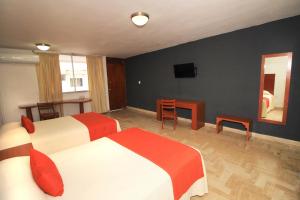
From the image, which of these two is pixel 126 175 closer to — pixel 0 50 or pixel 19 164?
pixel 19 164

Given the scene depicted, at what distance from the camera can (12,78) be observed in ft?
14.0

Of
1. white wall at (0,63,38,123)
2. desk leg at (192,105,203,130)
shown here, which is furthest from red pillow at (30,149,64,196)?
white wall at (0,63,38,123)

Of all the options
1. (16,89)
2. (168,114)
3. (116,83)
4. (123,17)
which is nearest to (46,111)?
(16,89)

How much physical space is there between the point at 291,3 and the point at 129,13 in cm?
246

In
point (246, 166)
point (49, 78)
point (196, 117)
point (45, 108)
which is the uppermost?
point (49, 78)

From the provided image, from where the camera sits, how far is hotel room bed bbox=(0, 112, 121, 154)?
2.00 m

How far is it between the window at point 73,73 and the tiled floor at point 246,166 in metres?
4.08

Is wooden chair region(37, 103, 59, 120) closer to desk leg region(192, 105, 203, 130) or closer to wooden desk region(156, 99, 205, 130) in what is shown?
wooden desk region(156, 99, 205, 130)

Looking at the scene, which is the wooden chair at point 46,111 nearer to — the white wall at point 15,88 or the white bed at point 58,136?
the white wall at point 15,88

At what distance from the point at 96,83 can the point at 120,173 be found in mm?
5092

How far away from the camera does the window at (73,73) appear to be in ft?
17.2

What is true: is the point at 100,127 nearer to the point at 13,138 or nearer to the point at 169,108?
the point at 13,138

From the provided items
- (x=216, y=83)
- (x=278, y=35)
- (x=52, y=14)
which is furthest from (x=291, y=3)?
(x=52, y=14)

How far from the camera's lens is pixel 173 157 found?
1547mm
